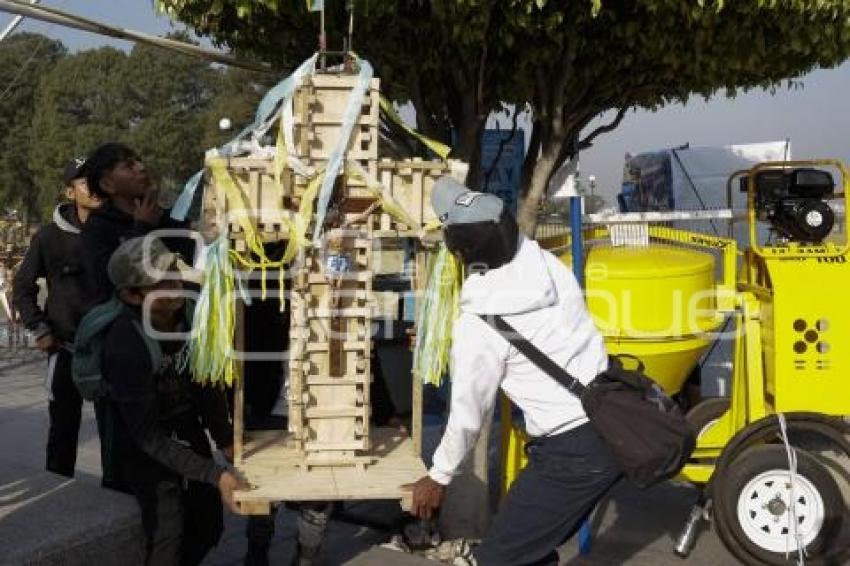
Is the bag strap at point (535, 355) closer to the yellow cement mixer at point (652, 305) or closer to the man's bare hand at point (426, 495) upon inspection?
the man's bare hand at point (426, 495)

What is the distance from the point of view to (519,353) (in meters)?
2.80

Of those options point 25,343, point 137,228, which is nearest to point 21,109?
point 25,343

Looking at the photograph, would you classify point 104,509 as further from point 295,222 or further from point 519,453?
point 519,453

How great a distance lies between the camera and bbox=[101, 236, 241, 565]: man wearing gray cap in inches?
124

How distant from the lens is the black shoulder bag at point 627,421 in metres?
2.72

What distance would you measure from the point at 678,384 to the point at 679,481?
1.20 meters

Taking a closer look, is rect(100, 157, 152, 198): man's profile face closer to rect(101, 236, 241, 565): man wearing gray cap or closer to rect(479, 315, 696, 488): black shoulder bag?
rect(101, 236, 241, 565): man wearing gray cap

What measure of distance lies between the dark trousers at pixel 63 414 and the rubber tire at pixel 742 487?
10.3 ft

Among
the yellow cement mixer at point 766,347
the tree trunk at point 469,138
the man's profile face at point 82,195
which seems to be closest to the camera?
the yellow cement mixer at point 766,347

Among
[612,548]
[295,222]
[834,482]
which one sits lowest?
[612,548]

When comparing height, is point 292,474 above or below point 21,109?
below

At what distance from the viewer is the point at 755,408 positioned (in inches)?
178

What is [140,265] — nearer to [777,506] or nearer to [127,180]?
[127,180]

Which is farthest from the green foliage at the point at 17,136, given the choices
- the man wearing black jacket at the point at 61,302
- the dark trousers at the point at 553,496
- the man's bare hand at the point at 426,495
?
the dark trousers at the point at 553,496
